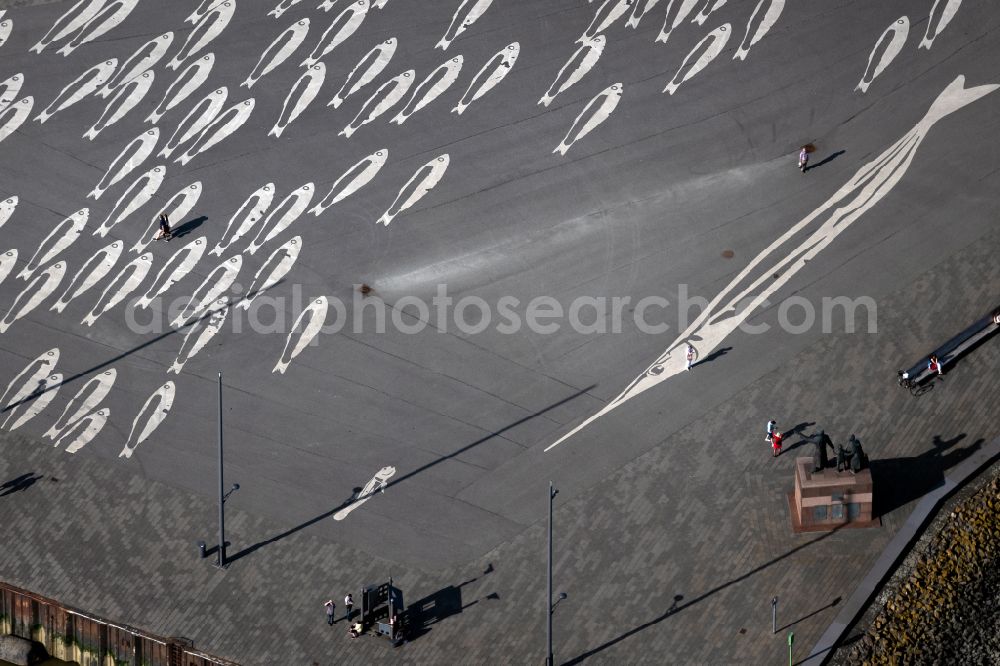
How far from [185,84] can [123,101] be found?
10.4ft

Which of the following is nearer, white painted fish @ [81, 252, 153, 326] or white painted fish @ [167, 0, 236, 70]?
white painted fish @ [81, 252, 153, 326]

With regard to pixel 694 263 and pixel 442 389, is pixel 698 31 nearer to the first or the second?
pixel 694 263

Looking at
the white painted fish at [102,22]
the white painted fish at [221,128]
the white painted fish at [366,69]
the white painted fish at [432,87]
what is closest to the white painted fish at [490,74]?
the white painted fish at [432,87]

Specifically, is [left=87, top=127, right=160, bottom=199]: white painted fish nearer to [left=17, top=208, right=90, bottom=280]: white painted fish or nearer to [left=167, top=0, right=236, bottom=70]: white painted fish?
[left=17, top=208, right=90, bottom=280]: white painted fish

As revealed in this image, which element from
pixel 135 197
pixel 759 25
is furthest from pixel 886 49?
pixel 135 197

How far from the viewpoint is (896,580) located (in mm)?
83625

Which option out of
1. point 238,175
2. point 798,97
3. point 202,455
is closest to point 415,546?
point 202,455

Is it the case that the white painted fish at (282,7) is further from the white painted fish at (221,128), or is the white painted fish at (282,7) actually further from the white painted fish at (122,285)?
the white painted fish at (122,285)

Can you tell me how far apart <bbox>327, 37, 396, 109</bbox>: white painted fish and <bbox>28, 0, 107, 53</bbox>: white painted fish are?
14.8 meters

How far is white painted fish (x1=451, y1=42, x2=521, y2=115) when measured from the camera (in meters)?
105

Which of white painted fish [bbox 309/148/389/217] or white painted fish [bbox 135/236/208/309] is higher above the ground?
white painted fish [bbox 309/148/389/217]

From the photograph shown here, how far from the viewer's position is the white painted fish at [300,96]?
343 ft

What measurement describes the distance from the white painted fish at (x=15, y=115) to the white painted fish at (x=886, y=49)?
40.6 m

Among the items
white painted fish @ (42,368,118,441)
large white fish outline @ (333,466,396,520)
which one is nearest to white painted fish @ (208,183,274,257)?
white painted fish @ (42,368,118,441)
